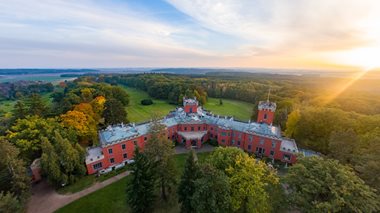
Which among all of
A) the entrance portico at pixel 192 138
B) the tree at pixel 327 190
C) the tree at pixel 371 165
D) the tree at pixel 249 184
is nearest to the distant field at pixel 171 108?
the entrance portico at pixel 192 138

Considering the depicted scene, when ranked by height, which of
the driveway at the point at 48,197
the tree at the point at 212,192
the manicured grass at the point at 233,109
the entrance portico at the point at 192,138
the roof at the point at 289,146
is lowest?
the manicured grass at the point at 233,109

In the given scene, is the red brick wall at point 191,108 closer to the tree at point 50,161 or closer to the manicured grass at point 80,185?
the manicured grass at point 80,185

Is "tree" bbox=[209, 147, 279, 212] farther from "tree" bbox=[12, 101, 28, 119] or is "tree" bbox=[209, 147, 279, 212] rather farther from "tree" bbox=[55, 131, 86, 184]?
"tree" bbox=[12, 101, 28, 119]

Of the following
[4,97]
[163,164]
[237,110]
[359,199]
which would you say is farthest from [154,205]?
[4,97]

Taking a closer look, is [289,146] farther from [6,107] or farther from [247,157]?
[6,107]

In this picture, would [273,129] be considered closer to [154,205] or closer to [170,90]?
[154,205]
